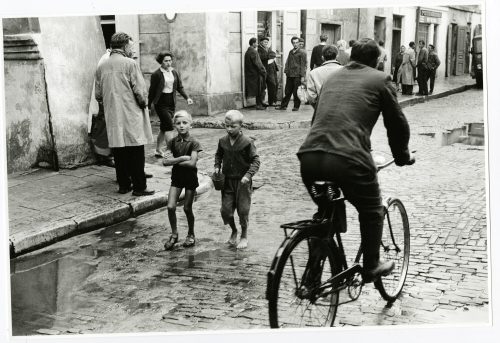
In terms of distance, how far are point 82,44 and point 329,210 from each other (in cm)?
503

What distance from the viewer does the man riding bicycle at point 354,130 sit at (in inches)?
130

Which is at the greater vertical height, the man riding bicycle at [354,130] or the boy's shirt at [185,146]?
the man riding bicycle at [354,130]

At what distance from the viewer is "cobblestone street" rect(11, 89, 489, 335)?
397cm

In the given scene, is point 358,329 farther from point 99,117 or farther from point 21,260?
point 99,117

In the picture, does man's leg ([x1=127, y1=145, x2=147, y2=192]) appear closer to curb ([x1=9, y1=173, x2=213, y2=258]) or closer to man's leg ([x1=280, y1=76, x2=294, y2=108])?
curb ([x1=9, y1=173, x2=213, y2=258])

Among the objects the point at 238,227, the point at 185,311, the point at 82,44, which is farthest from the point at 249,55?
the point at 185,311

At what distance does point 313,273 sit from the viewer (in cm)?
345

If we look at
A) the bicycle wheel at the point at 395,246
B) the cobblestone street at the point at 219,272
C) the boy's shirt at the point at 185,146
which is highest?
the boy's shirt at the point at 185,146

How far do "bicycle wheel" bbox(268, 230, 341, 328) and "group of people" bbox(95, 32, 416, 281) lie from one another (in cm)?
20

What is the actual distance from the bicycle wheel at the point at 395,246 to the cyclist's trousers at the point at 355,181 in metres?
0.50

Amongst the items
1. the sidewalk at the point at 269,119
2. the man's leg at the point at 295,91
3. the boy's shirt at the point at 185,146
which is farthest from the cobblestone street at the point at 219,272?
the man's leg at the point at 295,91

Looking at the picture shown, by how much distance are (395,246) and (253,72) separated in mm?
9595

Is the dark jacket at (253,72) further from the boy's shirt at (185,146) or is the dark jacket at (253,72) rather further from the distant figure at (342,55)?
the boy's shirt at (185,146)

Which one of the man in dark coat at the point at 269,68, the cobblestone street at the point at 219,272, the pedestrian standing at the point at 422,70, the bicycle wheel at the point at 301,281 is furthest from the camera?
the pedestrian standing at the point at 422,70
